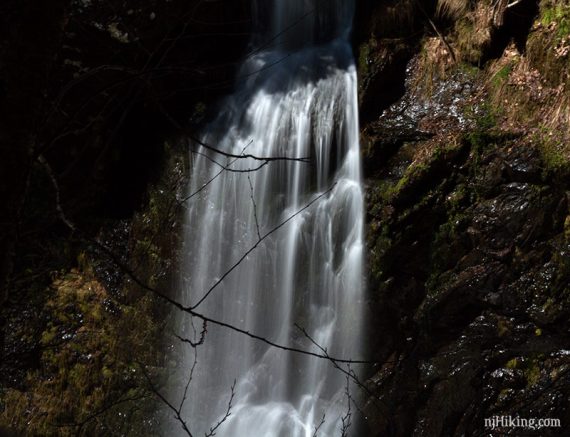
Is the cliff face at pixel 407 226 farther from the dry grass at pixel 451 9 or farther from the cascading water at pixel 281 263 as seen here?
the cascading water at pixel 281 263

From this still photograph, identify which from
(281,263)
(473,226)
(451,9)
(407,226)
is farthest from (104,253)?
(451,9)

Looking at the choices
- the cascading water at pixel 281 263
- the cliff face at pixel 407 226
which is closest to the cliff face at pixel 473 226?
the cliff face at pixel 407 226

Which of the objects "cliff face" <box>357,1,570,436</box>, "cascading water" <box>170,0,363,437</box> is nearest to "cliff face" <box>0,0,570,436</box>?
"cliff face" <box>357,1,570,436</box>

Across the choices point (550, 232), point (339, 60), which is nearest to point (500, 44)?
point (339, 60)

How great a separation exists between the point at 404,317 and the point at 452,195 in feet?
4.25

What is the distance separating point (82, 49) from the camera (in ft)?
24.7

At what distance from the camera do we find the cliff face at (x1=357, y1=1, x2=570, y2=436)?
5.61 meters

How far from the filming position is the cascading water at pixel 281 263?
20.9ft

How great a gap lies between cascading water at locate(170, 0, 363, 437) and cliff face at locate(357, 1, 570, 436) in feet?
1.07

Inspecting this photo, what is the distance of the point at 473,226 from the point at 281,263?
6.54 ft

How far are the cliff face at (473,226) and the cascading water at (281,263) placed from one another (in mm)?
325

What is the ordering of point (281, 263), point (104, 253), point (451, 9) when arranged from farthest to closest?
point (451, 9) < point (281, 263) < point (104, 253)

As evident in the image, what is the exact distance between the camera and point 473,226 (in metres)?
6.11

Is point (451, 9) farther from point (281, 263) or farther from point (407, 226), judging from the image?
point (281, 263)
